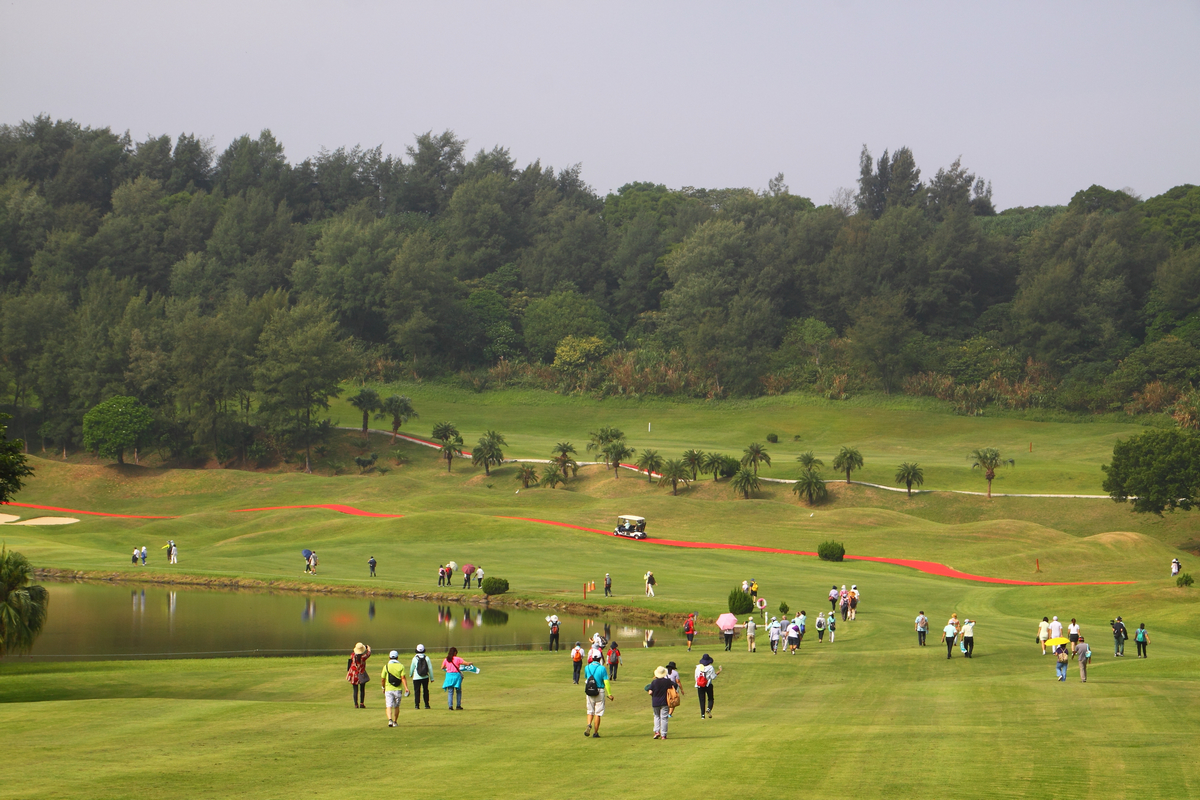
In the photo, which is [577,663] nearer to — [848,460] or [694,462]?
[694,462]

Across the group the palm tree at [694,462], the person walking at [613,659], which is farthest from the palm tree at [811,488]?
the person walking at [613,659]

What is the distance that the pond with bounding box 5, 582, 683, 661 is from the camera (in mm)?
43438

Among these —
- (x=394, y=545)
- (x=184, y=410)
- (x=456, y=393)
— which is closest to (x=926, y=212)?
(x=456, y=393)

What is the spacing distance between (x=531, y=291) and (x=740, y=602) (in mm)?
120140

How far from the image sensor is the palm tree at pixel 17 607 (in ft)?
94.8

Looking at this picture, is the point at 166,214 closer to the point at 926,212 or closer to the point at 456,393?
the point at 456,393

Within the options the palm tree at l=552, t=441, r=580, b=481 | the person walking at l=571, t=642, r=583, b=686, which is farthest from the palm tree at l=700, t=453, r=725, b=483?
the person walking at l=571, t=642, r=583, b=686

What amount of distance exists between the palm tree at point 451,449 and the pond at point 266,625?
1789 inches

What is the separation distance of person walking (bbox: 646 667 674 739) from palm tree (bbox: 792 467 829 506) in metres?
63.7

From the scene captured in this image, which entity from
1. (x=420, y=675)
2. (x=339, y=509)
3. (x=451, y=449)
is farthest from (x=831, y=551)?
(x=451, y=449)

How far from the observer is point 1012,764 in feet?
66.5

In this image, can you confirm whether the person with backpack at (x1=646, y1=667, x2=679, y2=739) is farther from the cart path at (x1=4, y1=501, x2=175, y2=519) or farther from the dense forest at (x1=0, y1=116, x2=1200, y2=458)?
the dense forest at (x1=0, y1=116, x2=1200, y2=458)

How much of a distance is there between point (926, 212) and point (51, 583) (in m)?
146

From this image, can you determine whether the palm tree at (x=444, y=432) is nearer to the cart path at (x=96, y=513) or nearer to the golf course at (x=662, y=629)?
the golf course at (x=662, y=629)
